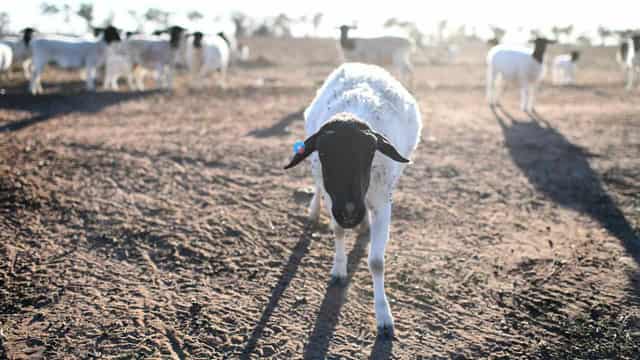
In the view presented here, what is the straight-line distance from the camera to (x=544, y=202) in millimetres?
7293

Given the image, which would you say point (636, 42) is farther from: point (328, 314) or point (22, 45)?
point (22, 45)

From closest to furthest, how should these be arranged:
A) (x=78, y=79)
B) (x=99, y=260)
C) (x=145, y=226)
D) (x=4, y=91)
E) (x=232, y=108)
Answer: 1. (x=99, y=260)
2. (x=145, y=226)
3. (x=232, y=108)
4. (x=4, y=91)
5. (x=78, y=79)

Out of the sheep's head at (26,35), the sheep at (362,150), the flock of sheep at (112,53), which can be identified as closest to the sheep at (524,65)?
the flock of sheep at (112,53)

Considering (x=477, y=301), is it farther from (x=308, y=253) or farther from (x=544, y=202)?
(x=544, y=202)

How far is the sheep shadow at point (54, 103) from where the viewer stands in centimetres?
1164

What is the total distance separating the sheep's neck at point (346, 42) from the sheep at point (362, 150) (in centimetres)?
1348

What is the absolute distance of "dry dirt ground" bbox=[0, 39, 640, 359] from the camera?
4.11 m

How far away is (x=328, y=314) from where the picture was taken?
4.43 metres

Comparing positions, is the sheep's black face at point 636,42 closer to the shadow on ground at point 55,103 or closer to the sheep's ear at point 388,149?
the shadow on ground at point 55,103

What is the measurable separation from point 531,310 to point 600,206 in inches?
129

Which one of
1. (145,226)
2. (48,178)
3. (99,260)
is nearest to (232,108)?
(48,178)

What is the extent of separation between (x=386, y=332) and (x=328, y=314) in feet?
1.71

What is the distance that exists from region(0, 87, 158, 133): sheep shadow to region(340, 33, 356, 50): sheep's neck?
687 centimetres

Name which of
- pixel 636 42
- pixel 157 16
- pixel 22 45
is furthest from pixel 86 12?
pixel 636 42
